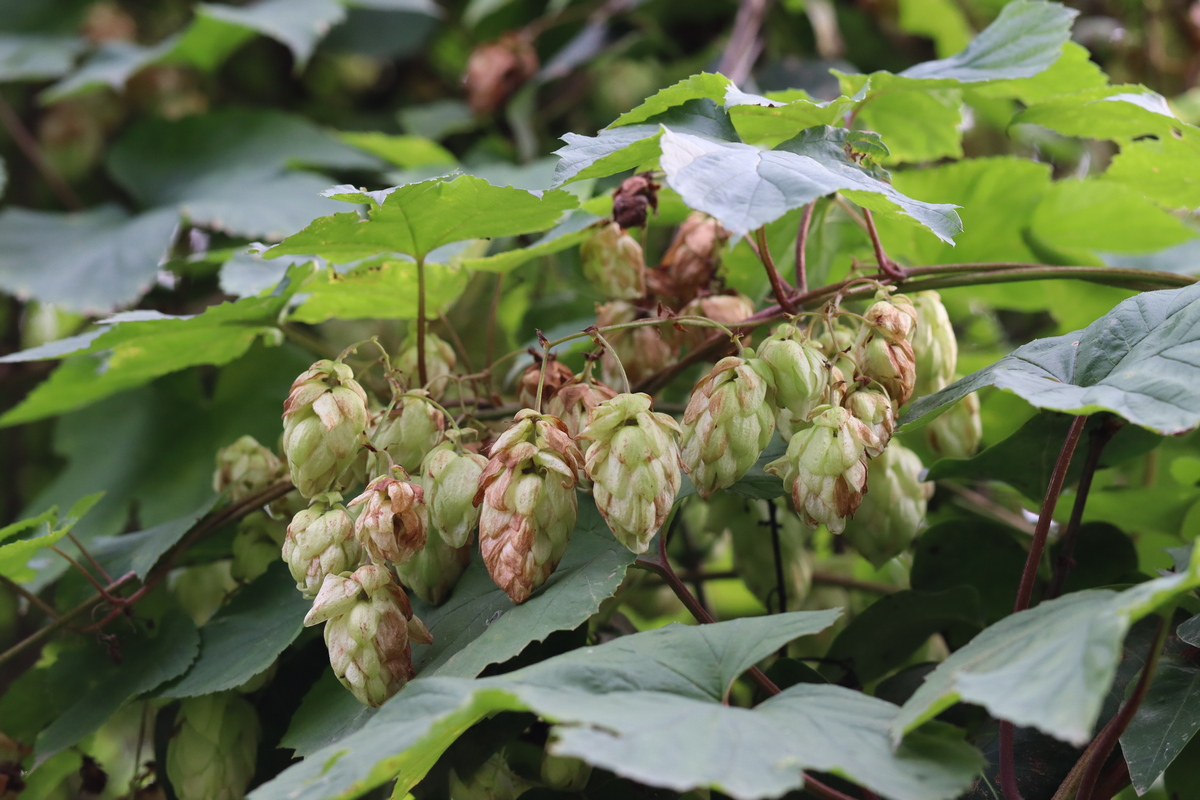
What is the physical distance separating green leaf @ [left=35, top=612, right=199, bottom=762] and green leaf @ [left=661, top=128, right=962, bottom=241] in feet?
1.97

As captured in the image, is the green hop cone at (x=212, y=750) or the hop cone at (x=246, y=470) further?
the hop cone at (x=246, y=470)

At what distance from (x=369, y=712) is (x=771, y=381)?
385 millimetres

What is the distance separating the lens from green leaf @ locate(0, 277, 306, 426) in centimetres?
90

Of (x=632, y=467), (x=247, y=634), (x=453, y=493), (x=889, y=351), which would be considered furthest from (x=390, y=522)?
(x=889, y=351)

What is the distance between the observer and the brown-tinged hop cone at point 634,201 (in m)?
0.88

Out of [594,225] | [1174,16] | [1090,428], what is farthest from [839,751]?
[1174,16]

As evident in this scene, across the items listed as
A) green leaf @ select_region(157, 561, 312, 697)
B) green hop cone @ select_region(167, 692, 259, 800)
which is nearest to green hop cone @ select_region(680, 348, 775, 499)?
green leaf @ select_region(157, 561, 312, 697)

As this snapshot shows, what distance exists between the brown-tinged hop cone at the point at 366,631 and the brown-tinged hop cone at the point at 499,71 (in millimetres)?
1245

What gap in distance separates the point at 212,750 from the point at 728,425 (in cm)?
53

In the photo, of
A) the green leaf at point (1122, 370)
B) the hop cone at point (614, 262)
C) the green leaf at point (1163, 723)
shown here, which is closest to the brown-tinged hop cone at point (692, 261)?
the hop cone at point (614, 262)

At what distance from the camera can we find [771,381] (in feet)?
2.21

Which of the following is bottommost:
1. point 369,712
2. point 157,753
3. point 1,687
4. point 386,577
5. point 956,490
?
point 1,687

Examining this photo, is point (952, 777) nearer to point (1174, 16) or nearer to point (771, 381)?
point (771, 381)

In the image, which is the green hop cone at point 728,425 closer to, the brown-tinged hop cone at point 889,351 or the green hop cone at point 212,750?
the brown-tinged hop cone at point 889,351
